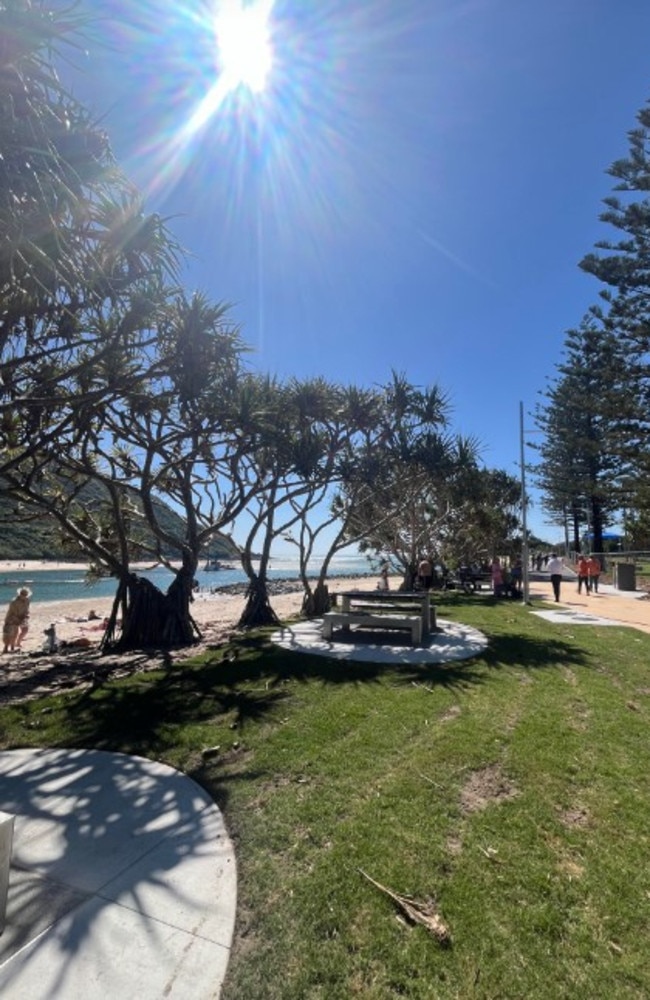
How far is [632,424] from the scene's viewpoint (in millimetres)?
25750

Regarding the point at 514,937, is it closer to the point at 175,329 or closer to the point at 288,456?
the point at 175,329

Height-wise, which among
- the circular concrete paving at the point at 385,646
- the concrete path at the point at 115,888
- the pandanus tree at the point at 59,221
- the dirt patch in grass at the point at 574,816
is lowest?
the concrete path at the point at 115,888

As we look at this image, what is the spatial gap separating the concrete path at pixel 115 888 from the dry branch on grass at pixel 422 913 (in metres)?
0.72

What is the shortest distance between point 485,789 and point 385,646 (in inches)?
210

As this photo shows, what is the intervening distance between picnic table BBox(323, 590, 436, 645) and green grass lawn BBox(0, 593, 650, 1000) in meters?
2.22

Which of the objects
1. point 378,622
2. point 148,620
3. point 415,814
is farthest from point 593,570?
point 415,814

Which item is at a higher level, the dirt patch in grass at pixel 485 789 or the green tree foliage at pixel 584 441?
the green tree foliage at pixel 584 441

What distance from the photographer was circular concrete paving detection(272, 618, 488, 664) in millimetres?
7758

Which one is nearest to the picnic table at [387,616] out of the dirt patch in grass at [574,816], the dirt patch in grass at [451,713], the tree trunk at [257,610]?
the tree trunk at [257,610]

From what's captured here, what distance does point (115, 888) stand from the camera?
8.14 feet

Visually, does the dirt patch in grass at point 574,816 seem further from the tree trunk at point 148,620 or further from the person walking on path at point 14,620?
the person walking on path at point 14,620

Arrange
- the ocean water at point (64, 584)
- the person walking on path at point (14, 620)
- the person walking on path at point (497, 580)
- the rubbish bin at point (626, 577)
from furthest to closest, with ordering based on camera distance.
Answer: the ocean water at point (64, 584) < the rubbish bin at point (626, 577) < the person walking on path at point (497, 580) < the person walking on path at point (14, 620)

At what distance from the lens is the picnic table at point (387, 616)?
8836 mm

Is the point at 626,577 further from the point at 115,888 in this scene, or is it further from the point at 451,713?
the point at 115,888
